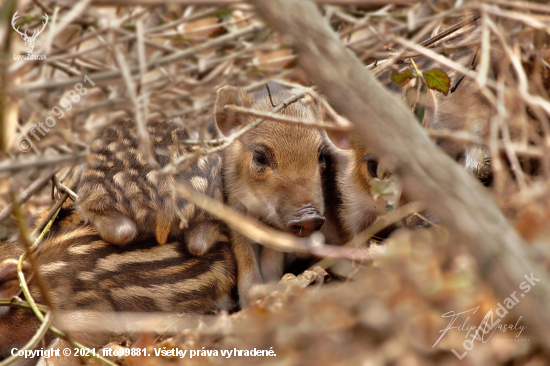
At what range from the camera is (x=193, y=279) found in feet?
9.36

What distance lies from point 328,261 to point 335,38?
3.89ft

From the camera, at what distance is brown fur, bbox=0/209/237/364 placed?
9.07 feet

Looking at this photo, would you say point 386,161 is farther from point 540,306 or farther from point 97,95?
point 97,95

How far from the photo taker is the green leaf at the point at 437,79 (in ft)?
7.33

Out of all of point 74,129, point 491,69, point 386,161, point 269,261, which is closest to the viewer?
point 386,161

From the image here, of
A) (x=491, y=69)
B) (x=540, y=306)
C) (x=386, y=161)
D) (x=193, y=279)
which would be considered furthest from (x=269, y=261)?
(x=540, y=306)

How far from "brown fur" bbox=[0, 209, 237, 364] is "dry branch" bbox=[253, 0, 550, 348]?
178 centimetres

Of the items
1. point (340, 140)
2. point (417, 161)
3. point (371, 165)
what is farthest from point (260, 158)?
point (417, 161)

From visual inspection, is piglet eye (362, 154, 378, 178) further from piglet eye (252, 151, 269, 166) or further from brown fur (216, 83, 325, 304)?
piglet eye (252, 151, 269, 166)

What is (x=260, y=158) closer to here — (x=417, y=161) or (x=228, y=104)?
(x=228, y=104)

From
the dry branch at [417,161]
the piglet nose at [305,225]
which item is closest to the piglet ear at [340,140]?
the piglet nose at [305,225]

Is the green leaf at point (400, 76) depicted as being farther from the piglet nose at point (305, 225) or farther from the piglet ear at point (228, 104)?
the piglet ear at point (228, 104)

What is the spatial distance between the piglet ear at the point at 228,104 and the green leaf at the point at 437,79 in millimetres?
1160

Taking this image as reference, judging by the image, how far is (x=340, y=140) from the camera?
309 centimetres
